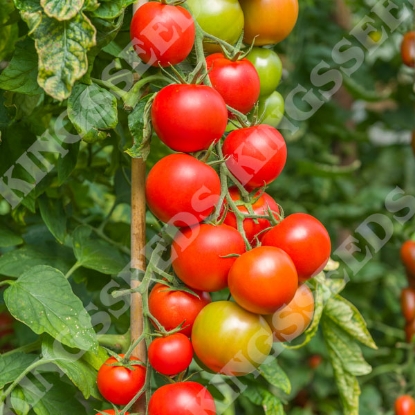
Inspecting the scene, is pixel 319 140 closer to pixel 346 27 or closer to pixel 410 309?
pixel 346 27

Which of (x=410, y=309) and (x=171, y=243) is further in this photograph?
(x=410, y=309)

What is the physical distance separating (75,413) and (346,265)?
1.10 m

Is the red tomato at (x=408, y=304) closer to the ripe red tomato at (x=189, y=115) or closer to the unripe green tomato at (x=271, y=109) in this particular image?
the unripe green tomato at (x=271, y=109)

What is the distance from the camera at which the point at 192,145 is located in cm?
52

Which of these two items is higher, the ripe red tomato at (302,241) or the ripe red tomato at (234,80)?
the ripe red tomato at (234,80)

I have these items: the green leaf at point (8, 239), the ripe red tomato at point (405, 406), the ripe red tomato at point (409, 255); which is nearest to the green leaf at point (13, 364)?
the green leaf at point (8, 239)

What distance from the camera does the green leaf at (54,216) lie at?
2.17ft

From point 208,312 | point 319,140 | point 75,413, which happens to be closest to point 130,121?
point 208,312

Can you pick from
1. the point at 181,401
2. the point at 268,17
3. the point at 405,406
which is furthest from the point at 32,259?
the point at 405,406

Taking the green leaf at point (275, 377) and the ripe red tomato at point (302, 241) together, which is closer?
the ripe red tomato at point (302, 241)

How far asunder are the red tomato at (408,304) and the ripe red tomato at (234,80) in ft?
2.71

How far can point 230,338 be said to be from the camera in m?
0.49

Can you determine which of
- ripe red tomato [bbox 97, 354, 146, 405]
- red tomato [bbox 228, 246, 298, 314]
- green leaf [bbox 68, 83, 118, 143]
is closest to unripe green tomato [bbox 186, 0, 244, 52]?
green leaf [bbox 68, 83, 118, 143]

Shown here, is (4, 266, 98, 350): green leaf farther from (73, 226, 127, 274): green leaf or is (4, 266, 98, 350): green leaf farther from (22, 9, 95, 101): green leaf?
(22, 9, 95, 101): green leaf
